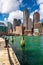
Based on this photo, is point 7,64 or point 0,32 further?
point 0,32

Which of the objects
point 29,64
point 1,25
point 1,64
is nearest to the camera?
point 1,64

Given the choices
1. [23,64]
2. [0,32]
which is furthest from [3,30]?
[23,64]

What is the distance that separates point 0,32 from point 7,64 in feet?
538

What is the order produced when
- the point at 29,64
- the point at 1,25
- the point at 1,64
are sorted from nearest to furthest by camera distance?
the point at 1,64, the point at 29,64, the point at 1,25

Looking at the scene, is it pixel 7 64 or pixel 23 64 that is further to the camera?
pixel 23 64

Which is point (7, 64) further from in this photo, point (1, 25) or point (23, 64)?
point (1, 25)

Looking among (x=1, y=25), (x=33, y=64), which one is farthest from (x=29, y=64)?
(x=1, y=25)

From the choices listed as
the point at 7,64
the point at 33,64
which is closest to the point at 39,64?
the point at 33,64

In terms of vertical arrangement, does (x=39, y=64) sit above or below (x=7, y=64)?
below

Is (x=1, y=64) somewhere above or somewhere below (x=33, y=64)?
above

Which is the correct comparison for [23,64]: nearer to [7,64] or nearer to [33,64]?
[33,64]

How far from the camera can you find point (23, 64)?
24.0m

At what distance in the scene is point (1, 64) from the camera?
14.1 m

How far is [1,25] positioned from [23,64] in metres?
149
